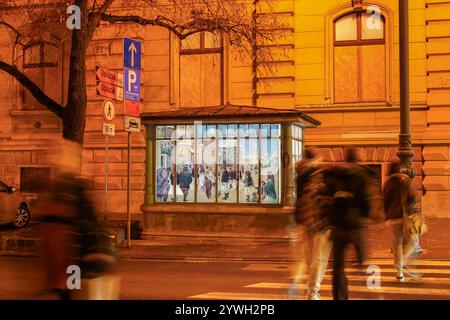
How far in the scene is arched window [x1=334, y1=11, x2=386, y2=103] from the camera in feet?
64.2

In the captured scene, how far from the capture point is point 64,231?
5371mm

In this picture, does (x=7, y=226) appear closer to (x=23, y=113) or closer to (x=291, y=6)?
(x=23, y=113)

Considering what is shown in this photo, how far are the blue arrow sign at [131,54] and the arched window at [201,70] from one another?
6.33 m

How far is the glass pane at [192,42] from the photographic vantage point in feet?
68.8

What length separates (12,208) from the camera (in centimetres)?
1672

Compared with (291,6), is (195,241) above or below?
below

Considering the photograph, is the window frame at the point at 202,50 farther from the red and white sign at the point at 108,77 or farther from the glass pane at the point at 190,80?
the red and white sign at the point at 108,77

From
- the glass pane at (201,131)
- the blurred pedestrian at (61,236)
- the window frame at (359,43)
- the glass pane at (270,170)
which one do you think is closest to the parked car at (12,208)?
the glass pane at (201,131)

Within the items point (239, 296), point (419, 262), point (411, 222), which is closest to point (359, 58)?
point (419, 262)

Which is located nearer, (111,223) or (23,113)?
(111,223)

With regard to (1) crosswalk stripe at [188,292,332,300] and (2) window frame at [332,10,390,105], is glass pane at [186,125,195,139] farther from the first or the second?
(1) crosswalk stripe at [188,292,332,300]

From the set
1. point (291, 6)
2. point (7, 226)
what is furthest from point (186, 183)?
point (291, 6)

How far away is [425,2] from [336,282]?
13.8 meters

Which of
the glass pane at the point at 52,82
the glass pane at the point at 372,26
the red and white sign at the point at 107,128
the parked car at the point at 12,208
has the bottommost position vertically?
the parked car at the point at 12,208
